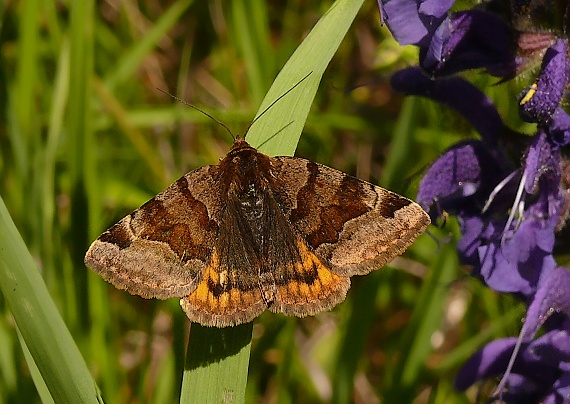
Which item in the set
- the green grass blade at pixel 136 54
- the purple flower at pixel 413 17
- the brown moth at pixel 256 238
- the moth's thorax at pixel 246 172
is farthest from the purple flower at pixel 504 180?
the green grass blade at pixel 136 54

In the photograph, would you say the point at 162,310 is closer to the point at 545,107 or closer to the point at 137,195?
the point at 137,195

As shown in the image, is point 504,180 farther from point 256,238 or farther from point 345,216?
point 256,238

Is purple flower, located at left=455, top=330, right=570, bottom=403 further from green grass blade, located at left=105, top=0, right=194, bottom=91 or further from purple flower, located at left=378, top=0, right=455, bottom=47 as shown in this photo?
green grass blade, located at left=105, top=0, right=194, bottom=91

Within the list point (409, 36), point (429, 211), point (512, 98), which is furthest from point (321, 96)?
point (409, 36)

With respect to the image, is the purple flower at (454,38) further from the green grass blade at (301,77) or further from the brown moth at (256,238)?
the brown moth at (256,238)

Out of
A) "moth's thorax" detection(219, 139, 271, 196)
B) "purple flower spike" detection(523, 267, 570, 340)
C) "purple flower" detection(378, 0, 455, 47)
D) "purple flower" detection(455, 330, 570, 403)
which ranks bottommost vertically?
"purple flower" detection(455, 330, 570, 403)

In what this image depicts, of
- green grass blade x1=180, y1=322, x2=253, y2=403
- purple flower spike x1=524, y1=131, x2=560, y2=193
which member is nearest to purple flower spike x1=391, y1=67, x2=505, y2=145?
purple flower spike x1=524, y1=131, x2=560, y2=193

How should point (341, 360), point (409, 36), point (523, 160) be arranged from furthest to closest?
point (341, 360), point (523, 160), point (409, 36)
